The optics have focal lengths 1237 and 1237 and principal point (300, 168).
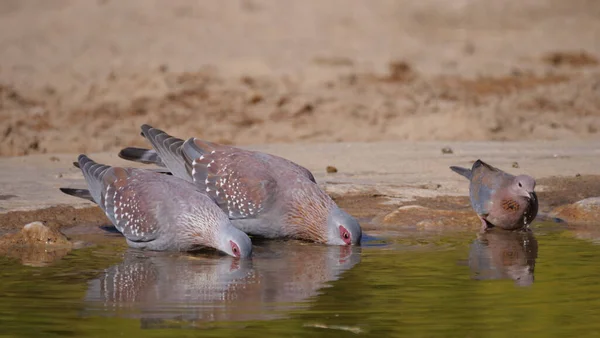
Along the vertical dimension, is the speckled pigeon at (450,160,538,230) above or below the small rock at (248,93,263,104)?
below

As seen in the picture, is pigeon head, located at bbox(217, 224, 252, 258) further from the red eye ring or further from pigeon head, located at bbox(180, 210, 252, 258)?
the red eye ring

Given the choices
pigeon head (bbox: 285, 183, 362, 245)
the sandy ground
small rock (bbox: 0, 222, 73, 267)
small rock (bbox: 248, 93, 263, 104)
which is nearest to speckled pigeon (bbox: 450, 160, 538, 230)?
pigeon head (bbox: 285, 183, 362, 245)

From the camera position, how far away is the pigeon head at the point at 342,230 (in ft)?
29.6

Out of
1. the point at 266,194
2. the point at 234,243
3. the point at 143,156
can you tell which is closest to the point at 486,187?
the point at 266,194

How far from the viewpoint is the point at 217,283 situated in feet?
24.8

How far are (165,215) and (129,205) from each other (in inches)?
14.3

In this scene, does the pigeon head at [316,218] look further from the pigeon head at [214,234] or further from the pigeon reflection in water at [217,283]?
the pigeon head at [214,234]

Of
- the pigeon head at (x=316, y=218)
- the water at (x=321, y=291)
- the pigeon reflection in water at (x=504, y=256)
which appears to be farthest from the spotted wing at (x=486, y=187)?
the pigeon head at (x=316, y=218)

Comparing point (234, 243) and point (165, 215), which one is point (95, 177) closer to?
point (165, 215)

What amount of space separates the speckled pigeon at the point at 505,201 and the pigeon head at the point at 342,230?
134cm

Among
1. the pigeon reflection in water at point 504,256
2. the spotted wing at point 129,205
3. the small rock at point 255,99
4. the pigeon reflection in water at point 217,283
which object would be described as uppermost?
the small rock at point 255,99

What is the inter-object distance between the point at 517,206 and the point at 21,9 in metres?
13.7

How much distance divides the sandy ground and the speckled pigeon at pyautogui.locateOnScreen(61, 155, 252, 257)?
16.9ft

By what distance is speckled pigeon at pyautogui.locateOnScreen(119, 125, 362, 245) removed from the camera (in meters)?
9.27
